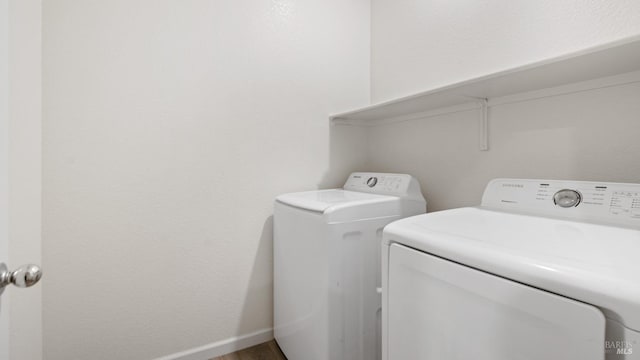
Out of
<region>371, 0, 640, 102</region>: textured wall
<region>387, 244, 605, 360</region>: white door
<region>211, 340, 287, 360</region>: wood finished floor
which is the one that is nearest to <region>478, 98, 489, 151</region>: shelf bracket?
<region>371, 0, 640, 102</region>: textured wall

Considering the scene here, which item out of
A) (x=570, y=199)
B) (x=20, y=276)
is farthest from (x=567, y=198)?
(x=20, y=276)

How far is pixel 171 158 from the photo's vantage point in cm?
144

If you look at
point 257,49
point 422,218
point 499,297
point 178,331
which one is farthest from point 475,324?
point 257,49

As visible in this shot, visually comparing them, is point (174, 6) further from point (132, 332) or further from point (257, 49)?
point (132, 332)

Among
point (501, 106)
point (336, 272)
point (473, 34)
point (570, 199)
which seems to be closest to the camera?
point (570, 199)

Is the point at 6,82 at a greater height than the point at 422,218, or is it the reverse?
the point at 6,82

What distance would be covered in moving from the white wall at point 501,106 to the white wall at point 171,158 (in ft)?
1.64

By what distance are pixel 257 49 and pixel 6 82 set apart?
121 cm


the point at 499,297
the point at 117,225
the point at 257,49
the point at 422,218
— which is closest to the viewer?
the point at 499,297

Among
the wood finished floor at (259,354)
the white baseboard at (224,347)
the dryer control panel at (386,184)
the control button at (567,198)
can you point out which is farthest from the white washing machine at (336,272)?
the control button at (567,198)

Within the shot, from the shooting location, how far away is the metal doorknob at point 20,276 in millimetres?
573

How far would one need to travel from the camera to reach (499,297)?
1.83ft

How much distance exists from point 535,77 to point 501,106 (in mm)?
271

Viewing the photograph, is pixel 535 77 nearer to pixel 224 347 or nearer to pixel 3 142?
pixel 3 142
